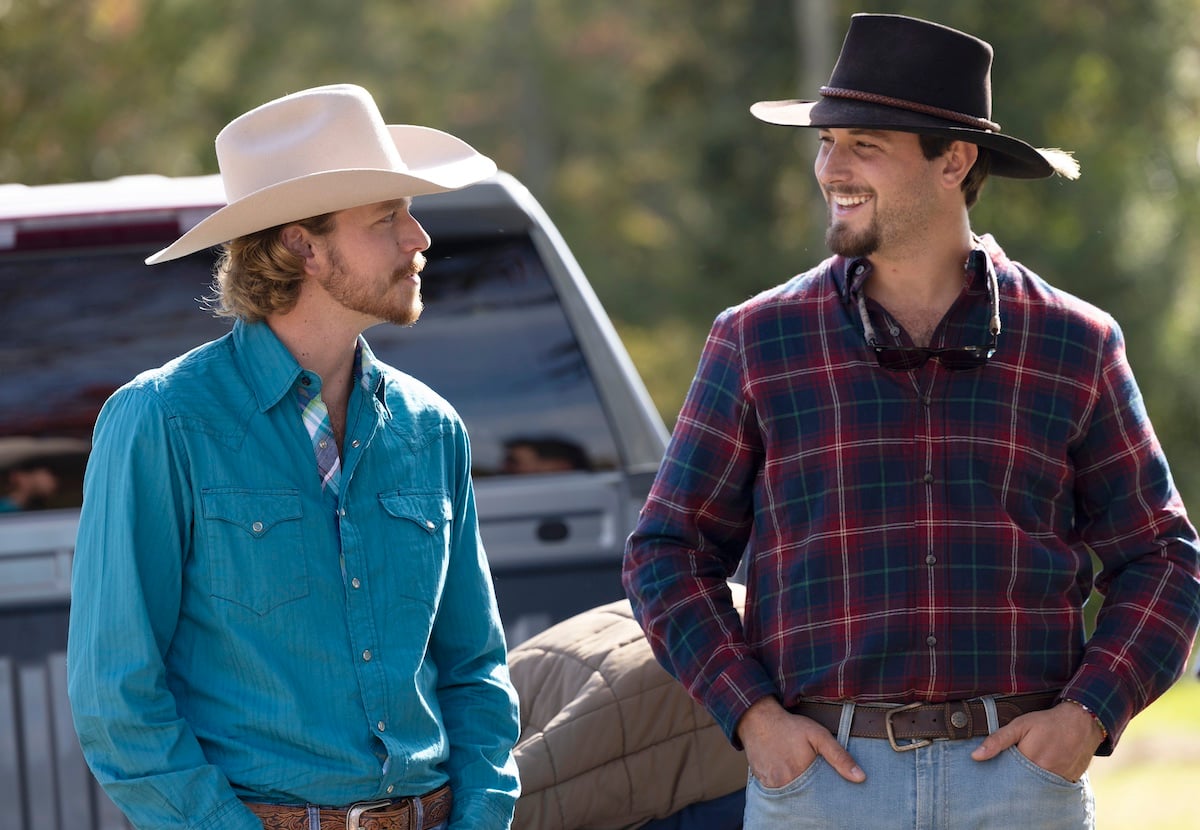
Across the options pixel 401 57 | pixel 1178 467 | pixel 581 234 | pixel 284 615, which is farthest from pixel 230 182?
pixel 401 57

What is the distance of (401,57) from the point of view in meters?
29.7

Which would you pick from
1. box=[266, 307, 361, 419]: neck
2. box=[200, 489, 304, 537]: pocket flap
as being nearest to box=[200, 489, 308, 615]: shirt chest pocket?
box=[200, 489, 304, 537]: pocket flap

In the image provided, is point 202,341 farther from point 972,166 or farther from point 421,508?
point 972,166

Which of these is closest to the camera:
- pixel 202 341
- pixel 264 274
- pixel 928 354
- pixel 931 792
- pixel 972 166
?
pixel 264 274

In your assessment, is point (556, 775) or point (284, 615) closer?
point (284, 615)

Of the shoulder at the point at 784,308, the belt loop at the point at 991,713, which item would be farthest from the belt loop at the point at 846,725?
the shoulder at the point at 784,308


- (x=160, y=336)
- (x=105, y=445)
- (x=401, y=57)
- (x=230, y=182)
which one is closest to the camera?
(x=105, y=445)

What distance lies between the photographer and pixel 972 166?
11.0 feet

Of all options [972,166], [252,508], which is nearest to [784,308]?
[972,166]

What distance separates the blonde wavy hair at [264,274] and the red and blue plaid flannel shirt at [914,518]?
802 mm

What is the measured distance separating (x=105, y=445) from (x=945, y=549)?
1.47 meters

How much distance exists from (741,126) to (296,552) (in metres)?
19.5

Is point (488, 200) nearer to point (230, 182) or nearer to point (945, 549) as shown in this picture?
point (230, 182)

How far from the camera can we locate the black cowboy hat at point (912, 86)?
321 cm
